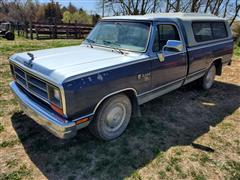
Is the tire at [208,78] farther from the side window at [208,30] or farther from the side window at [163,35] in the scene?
the side window at [163,35]

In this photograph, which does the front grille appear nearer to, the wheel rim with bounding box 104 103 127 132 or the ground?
the ground

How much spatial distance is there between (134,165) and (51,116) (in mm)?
1317

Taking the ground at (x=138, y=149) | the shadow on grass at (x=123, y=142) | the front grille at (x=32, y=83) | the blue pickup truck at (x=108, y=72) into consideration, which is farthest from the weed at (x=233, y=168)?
the front grille at (x=32, y=83)

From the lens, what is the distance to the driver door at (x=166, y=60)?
368cm

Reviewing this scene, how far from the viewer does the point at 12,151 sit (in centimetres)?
306

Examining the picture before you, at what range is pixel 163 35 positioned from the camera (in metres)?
3.90

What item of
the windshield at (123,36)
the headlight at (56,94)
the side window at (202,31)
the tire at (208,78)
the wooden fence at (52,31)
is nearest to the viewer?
the headlight at (56,94)

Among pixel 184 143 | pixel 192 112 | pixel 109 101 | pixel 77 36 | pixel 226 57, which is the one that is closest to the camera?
pixel 109 101

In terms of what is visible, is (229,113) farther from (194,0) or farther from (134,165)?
(194,0)

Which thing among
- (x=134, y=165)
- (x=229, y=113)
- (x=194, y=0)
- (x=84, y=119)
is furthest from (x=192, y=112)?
(x=194, y=0)

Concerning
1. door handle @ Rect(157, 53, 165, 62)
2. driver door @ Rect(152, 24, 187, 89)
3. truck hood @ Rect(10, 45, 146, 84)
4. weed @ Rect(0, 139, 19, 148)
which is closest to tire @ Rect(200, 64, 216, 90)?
driver door @ Rect(152, 24, 187, 89)

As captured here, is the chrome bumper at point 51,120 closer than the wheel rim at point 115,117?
Yes

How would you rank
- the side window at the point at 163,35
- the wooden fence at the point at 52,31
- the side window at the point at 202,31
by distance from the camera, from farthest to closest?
the wooden fence at the point at 52,31
the side window at the point at 202,31
the side window at the point at 163,35

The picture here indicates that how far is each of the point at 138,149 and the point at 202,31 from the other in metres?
3.34
